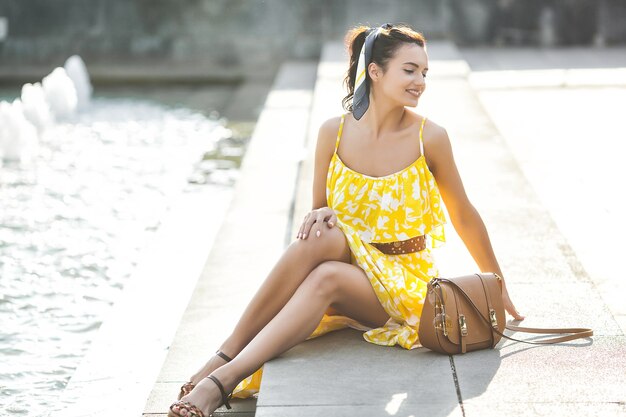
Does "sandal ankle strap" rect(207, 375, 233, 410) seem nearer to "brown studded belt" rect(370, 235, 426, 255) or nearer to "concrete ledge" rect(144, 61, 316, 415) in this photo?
"concrete ledge" rect(144, 61, 316, 415)

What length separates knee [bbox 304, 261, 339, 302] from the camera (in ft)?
13.3

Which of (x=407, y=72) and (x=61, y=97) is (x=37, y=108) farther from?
(x=407, y=72)

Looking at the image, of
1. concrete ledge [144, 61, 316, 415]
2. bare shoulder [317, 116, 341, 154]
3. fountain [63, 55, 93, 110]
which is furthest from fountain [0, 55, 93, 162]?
bare shoulder [317, 116, 341, 154]

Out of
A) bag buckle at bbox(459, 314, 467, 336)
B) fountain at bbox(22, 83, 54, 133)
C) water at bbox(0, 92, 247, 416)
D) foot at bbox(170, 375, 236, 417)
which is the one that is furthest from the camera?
fountain at bbox(22, 83, 54, 133)

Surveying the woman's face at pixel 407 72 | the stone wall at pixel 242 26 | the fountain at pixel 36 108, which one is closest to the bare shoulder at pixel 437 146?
the woman's face at pixel 407 72

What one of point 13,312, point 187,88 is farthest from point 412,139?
point 187,88

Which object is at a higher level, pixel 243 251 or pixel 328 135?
pixel 328 135

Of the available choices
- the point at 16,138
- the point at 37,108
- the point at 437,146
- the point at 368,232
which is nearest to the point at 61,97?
the point at 37,108

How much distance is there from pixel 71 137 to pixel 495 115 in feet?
13.1

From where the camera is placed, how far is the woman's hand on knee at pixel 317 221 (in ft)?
13.5

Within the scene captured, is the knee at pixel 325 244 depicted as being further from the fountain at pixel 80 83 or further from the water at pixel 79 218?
the fountain at pixel 80 83

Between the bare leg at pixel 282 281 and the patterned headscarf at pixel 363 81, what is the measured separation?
21.3 inches

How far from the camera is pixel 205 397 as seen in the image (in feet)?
12.7

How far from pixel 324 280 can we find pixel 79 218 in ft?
13.0
